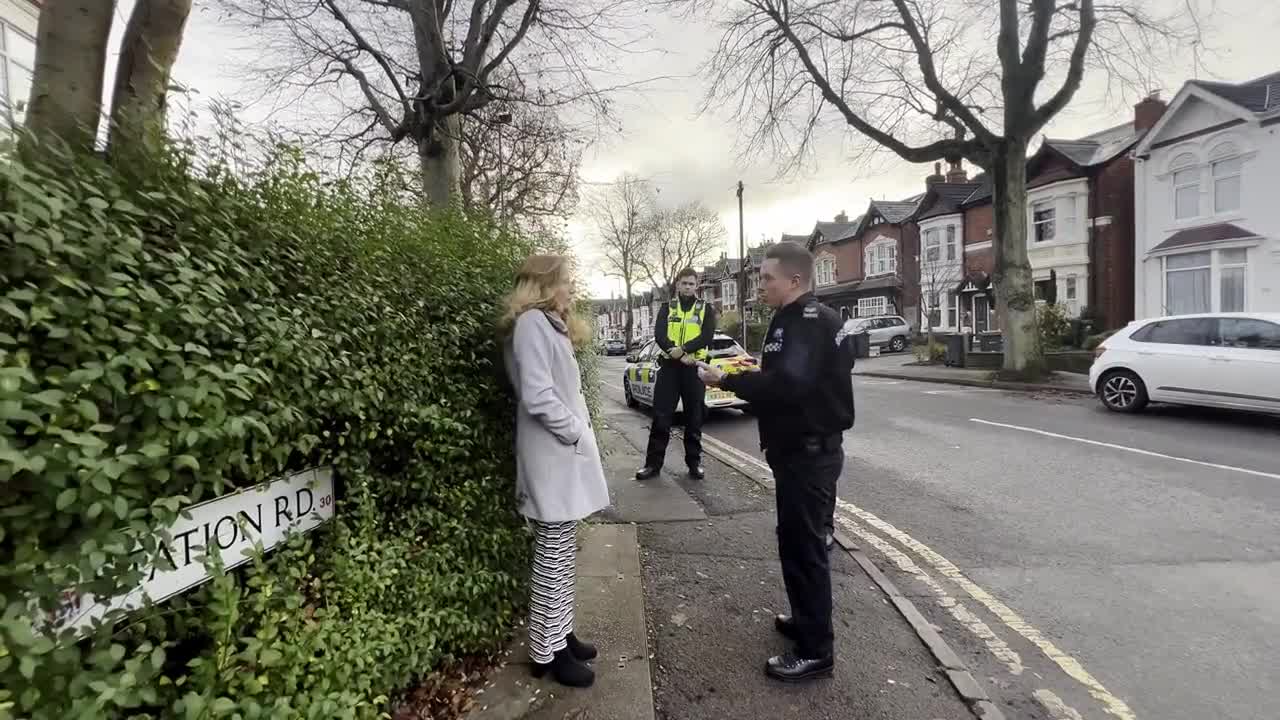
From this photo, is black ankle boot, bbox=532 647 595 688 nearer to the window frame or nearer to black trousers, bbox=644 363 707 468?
black trousers, bbox=644 363 707 468

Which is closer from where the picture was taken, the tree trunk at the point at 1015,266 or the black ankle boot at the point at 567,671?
the black ankle boot at the point at 567,671

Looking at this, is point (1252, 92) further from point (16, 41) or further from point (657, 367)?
point (16, 41)

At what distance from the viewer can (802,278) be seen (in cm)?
290

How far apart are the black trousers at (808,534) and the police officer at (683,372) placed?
10.2 feet

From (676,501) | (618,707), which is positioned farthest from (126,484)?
(676,501)

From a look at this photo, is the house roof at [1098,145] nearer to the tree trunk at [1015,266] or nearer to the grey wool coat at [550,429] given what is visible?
the tree trunk at [1015,266]

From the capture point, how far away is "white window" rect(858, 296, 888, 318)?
36.8 metres

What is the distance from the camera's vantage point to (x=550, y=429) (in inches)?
98.7

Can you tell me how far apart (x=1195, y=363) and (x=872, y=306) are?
2982cm

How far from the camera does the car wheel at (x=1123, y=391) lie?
9617 mm

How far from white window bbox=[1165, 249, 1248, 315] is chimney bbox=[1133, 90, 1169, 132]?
18.1ft

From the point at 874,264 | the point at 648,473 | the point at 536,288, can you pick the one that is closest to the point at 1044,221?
the point at 874,264

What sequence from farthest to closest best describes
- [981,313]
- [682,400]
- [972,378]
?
1. [981,313]
2. [972,378]
3. [682,400]

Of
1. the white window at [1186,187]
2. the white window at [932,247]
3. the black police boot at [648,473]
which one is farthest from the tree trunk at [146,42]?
the white window at [932,247]
